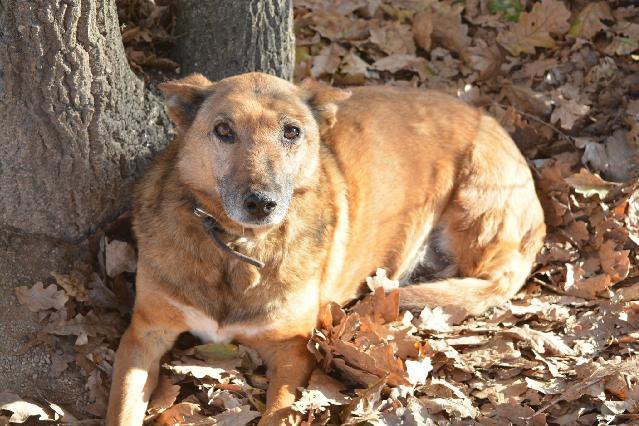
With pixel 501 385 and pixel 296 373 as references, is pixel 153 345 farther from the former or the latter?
pixel 501 385

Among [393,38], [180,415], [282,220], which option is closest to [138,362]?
[180,415]

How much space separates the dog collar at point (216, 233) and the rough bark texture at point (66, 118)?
77 cm

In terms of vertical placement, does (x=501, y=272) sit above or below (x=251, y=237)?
below

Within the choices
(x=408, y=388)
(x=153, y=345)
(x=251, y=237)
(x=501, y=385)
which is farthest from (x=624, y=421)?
(x=153, y=345)

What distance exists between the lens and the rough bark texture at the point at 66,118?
3.92m

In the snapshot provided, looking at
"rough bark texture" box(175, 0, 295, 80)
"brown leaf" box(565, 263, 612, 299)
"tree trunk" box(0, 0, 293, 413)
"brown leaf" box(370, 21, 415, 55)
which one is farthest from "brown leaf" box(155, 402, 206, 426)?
"brown leaf" box(370, 21, 415, 55)

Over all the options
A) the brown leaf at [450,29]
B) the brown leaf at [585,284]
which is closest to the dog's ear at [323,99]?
the brown leaf at [585,284]

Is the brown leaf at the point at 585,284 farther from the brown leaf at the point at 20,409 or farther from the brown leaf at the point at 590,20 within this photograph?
the brown leaf at the point at 20,409

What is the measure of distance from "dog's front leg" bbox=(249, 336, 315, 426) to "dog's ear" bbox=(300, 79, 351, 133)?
1232 mm

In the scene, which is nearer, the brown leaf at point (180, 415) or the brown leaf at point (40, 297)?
the brown leaf at point (180, 415)

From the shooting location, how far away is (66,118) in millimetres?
4160

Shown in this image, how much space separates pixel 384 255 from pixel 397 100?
3.43 feet

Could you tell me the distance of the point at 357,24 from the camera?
21.4ft

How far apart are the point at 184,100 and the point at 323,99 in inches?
30.6
